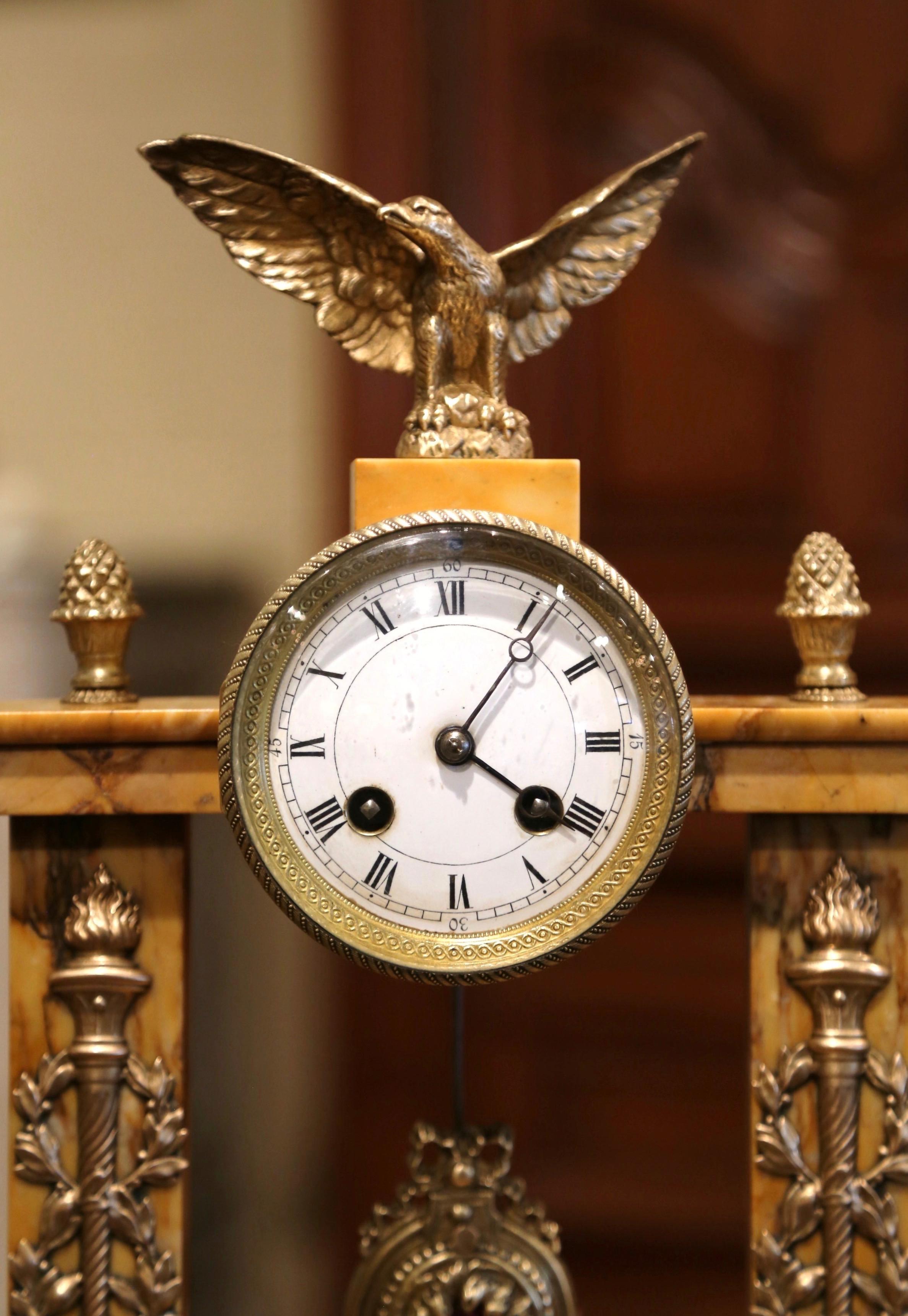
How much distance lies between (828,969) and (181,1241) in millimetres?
488

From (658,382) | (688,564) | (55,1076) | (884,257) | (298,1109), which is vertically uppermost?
(884,257)

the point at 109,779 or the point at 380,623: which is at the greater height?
the point at 380,623

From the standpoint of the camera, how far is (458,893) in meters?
0.75

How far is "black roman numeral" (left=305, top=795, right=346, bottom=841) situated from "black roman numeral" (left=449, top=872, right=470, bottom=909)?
0.24 feet

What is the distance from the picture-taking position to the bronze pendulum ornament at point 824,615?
89cm

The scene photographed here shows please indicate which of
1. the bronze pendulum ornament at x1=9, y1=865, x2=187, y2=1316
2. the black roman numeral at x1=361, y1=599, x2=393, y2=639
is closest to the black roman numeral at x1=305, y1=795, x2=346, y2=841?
the black roman numeral at x1=361, y1=599, x2=393, y2=639

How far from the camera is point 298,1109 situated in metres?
1.29

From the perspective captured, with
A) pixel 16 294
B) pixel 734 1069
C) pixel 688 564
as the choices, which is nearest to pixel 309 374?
pixel 16 294

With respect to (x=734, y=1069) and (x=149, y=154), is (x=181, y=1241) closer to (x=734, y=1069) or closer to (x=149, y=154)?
(x=734, y=1069)

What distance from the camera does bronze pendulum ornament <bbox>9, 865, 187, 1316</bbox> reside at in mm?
885

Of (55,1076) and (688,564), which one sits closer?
(55,1076)

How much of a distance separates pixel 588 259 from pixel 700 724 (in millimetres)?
349

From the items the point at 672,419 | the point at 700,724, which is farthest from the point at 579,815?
the point at 672,419

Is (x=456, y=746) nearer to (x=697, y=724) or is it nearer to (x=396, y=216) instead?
(x=697, y=724)
